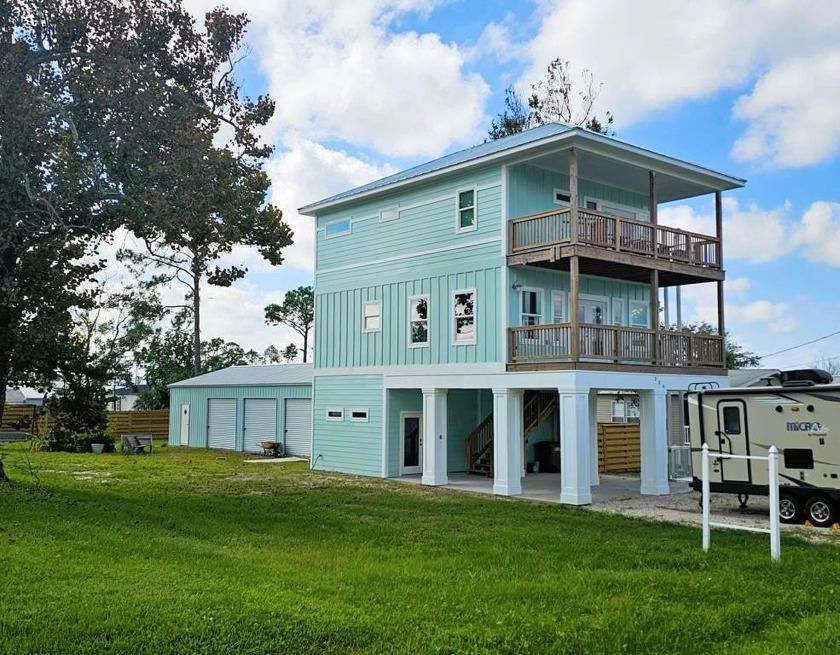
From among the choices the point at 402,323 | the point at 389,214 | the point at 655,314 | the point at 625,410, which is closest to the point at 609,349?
the point at 655,314

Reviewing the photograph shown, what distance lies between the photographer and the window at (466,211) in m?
19.0

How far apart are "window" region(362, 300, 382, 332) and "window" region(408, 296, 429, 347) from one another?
4.16 ft

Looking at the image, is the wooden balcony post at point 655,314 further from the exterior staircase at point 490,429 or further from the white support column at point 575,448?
the exterior staircase at point 490,429

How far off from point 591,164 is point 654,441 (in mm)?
6717

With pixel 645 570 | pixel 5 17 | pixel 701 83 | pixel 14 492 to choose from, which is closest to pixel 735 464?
pixel 645 570

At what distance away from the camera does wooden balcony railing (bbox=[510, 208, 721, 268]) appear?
1711 cm

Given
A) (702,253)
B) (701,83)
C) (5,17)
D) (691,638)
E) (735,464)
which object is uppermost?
(701,83)

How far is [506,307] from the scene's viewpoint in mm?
17812

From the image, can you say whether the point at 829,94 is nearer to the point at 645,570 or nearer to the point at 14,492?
the point at 645,570

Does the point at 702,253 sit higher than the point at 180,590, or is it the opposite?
the point at 702,253

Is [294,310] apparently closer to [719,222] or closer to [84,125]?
[719,222]

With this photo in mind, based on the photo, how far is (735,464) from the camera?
1434 centimetres

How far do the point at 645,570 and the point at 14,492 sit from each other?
37.1 ft

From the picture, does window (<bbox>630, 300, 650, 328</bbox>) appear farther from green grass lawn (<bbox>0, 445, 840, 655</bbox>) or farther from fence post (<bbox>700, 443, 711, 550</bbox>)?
fence post (<bbox>700, 443, 711, 550</bbox>)
